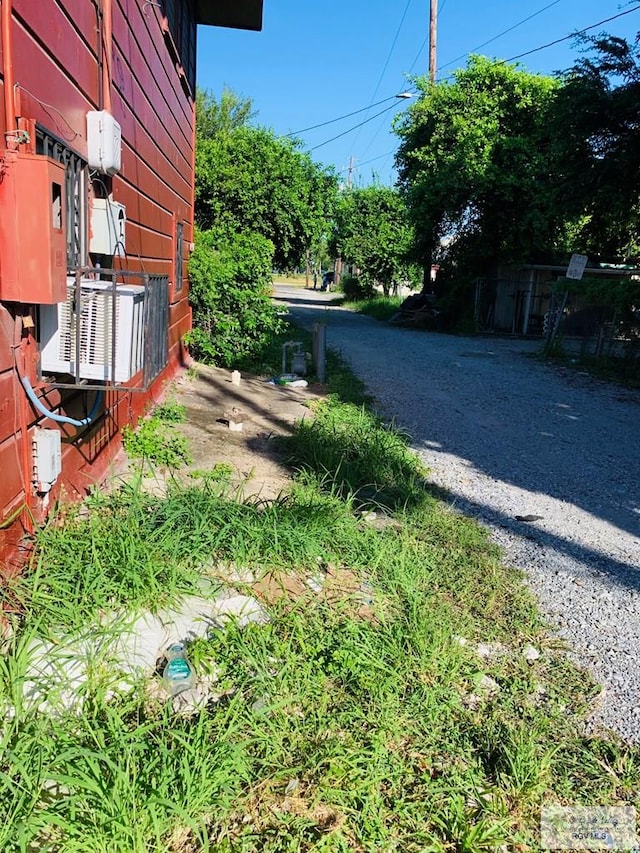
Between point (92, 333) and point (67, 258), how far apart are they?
20.2 inches

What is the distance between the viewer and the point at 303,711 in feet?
8.46

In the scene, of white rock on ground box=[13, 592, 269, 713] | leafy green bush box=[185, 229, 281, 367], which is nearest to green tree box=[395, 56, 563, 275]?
leafy green bush box=[185, 229, 281, 367]

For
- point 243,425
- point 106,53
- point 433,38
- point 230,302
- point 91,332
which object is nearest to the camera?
point 91,332

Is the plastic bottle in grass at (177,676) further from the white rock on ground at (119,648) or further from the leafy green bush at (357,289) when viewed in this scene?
the leafy green bush at (357,289)

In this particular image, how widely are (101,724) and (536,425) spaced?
22.1ft

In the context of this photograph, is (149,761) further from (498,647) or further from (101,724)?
(498,647)

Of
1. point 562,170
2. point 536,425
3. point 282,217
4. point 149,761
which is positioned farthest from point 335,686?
point 282,217

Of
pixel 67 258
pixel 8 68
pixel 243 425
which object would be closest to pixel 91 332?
pixel 67 258

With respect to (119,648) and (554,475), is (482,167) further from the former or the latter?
(119,648)

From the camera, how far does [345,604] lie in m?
3.31

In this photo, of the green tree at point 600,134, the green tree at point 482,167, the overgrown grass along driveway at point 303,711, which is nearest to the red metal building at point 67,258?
the overgrown grass along driveway at point 303,711

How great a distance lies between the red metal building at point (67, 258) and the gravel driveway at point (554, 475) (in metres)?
2.52

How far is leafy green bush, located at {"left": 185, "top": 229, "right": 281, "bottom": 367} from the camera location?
32.7ft

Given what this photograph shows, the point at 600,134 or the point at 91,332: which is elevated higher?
the point at 600,134
